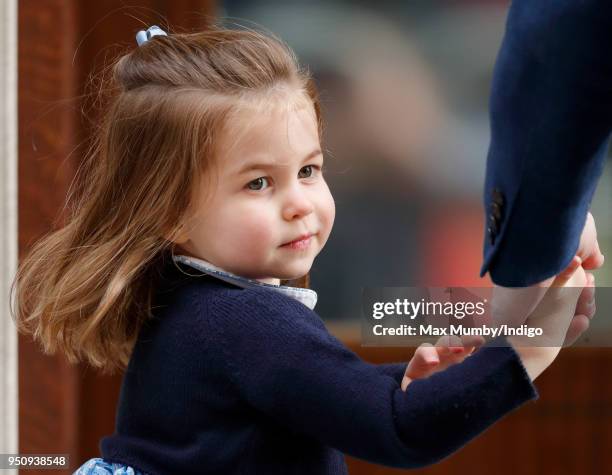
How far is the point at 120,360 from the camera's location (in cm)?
Result: 181

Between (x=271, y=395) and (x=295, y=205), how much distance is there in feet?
0.92

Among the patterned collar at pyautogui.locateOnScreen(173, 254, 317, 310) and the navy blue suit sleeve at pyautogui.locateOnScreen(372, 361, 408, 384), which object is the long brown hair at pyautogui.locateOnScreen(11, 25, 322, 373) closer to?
the patterned collar at pyautogui.locateOnScreen(173, 254, 317, 310)

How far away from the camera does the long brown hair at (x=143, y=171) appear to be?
5.17ft

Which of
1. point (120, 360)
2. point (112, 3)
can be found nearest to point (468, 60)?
point (112, 3)

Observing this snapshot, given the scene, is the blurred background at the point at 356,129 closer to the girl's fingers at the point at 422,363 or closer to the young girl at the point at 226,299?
the young girl at the point at 226,299

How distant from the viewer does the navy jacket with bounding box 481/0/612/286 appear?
3.45ft

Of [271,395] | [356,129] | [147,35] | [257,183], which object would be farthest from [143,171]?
[356,129]

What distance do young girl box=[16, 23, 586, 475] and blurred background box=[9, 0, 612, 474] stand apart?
1472mm

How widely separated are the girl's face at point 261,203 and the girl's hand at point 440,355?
23 cm

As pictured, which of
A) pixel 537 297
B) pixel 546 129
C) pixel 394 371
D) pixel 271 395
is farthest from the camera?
pixel 394 371

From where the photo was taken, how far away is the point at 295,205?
60.1 inches

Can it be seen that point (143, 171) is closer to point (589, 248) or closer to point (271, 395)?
point (271, 395)

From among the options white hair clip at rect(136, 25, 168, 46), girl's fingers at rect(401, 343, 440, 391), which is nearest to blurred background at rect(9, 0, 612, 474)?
white hair clip at rect(136, 25, 168, 46)

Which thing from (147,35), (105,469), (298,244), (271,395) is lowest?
(105,469)
